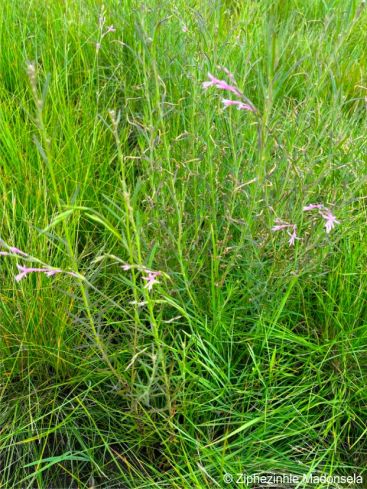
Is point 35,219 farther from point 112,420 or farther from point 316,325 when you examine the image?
point 316,325

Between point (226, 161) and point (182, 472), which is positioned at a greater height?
point (226, 161)

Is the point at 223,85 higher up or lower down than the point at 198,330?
higher up

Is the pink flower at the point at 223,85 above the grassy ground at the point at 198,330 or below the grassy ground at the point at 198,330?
above

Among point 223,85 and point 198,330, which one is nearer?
point 223,85

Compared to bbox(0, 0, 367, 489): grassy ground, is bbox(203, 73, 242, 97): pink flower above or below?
above

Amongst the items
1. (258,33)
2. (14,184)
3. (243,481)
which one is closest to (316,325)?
(243,481)

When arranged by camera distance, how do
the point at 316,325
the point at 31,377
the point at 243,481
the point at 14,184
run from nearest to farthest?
the point at 243,481
the point at 31,377
the point at 316,325
the point at 14,184

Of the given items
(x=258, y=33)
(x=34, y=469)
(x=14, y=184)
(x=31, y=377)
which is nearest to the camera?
(x=34, y=469)

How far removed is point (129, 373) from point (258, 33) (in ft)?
5.38

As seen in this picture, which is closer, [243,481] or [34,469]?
[243,481]

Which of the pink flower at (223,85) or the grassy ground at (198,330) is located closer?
the pink flower at (223,85)

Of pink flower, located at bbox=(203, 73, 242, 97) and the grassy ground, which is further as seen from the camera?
the grassy ground

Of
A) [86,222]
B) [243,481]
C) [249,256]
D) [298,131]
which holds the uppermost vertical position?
[298,131]

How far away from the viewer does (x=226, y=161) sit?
66.5 inches
